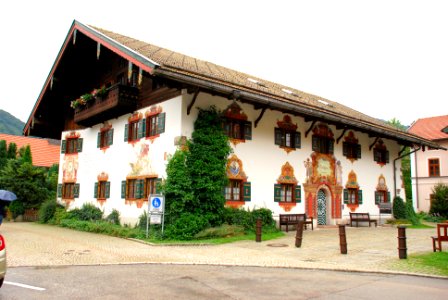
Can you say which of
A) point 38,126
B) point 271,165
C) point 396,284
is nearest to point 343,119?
point 271,165

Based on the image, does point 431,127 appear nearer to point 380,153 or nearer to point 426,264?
point 380,153

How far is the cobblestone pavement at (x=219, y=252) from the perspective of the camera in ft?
32.3

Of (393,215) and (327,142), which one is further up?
(327,142)

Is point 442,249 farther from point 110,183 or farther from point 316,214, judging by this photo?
point 110,183

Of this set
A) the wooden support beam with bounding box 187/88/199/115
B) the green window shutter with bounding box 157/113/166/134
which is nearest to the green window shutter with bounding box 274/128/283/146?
the wooden support beam with bounding box 187/88/199/115

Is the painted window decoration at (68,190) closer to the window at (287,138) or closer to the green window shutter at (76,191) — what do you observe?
the green window shutter at (76,191)

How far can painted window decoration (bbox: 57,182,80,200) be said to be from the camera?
72.0 feet

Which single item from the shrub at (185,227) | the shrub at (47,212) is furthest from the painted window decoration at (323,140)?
the shrub at (47,212)

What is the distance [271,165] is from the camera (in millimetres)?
18125

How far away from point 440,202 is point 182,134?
23.4m

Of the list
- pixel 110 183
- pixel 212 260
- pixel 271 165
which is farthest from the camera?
pixel 110 183

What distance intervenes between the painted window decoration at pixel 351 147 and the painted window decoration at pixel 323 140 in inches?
50.2

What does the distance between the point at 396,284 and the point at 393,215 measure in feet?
58.7

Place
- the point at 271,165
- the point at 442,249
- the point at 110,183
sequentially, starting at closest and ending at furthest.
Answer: the point at 442,249 < the point at 271,165 < the point at 110,183
